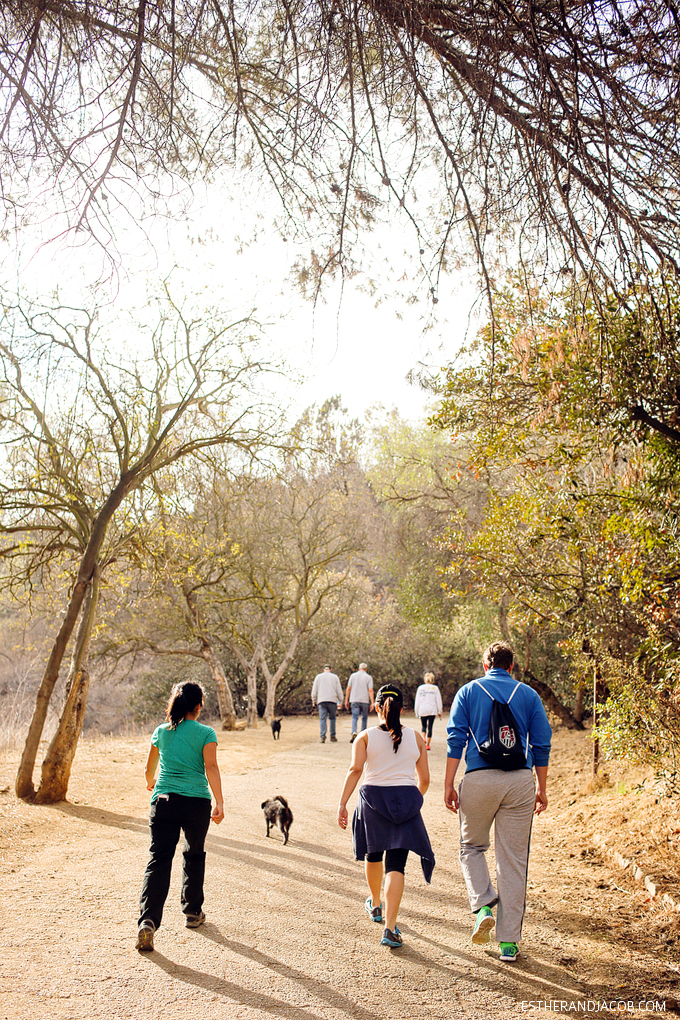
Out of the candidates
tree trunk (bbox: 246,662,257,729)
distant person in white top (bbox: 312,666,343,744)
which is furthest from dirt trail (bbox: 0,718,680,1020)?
tree trunk (bbox: 246,662,257,729)

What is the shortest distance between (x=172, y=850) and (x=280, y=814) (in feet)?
11.7

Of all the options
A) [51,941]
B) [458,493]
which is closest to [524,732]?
[51,941]

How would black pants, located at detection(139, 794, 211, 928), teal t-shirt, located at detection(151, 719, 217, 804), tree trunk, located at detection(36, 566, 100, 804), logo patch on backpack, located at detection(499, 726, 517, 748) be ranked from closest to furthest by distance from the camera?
black pants, located at detection(139, 794, 211, 928), logo patch on backpack, located at detection(499, 726, 517, 748), teal t-shirt, located at detection(151, 719, 217, 804), tree trunk, located at detection(36, 566, 100, 804)

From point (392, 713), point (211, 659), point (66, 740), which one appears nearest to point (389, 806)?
point (392, 713)

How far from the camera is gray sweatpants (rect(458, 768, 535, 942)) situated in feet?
16.2

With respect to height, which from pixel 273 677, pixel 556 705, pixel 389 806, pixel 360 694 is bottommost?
pixel 389 806

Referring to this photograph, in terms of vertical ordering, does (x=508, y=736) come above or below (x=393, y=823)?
above

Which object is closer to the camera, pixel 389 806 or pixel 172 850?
pixel 172 850

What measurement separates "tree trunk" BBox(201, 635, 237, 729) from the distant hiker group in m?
17.9

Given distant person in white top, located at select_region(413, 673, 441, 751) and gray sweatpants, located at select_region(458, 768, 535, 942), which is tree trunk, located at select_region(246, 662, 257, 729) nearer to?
distant person in white top, located at select_region(413, 673, 441, 751)

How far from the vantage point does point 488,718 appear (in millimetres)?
5211

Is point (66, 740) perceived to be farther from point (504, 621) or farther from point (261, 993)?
point (504, 621)

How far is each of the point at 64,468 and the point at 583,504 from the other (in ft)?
26.0

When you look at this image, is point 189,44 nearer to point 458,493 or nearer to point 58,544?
point 58,544
